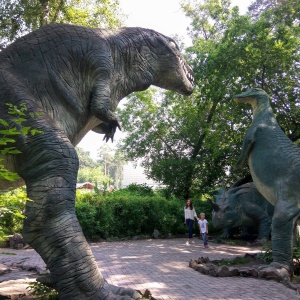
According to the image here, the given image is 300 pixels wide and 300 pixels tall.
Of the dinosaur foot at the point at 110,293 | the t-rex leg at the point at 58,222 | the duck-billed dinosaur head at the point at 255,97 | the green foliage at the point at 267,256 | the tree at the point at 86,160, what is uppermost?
the tree at the point at 86,160

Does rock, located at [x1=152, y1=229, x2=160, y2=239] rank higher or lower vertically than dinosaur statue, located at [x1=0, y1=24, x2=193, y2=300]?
lower

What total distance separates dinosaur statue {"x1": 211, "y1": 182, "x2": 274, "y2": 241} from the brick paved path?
4.18 feet

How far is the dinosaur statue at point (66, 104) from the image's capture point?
292 cm

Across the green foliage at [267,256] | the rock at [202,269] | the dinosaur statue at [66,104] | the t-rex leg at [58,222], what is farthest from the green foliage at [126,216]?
the t-rex leg at [58,222]

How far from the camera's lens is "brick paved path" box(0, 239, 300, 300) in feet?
17.2

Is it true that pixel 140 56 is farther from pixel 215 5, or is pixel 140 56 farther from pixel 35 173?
pixel 215 5

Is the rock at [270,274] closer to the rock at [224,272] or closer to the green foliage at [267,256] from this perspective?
the rock at [224,272]

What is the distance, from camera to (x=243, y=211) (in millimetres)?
12148

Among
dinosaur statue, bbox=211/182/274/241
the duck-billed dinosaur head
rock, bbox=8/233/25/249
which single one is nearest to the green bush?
rock, bbox=8/233/25/249

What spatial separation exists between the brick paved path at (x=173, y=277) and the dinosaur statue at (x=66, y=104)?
228 cm

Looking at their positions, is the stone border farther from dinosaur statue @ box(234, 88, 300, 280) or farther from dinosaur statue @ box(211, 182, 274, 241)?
dinosaur statue @ box(211, 182, 274, 241)

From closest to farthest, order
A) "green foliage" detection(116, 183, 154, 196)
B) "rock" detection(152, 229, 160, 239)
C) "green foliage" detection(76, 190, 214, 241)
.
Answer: "green foliage" detection(76, 190, 214, 241) → "rock" detection(152, 229, 160, 239) → "green foliage" detection(116, 183, 154, 196)

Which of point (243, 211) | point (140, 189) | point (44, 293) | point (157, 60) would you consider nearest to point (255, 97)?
point (157, 60)

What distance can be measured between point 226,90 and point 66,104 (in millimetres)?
10139
